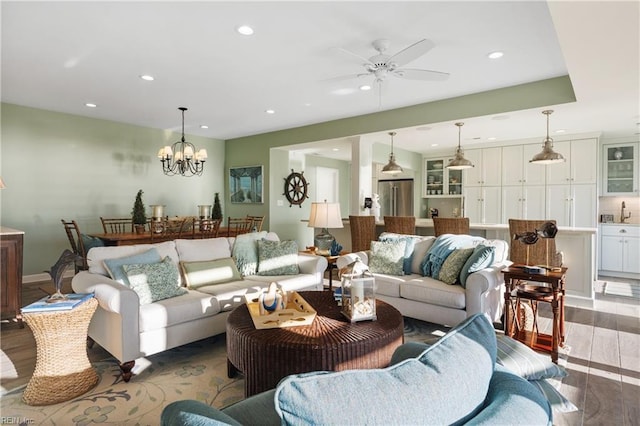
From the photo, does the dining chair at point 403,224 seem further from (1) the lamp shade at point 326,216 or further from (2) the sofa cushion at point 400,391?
(2) the sofa cushion at point 400,391

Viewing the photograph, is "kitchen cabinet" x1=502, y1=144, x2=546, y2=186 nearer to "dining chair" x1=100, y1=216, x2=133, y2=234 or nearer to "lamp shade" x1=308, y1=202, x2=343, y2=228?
"lamp shade" x1=308, y1=202, x2=343, y2=228

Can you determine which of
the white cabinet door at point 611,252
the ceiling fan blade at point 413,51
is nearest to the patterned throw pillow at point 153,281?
the ceiling fan blade at point 413,51

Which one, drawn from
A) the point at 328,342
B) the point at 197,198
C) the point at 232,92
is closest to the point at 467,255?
the point at 328,342

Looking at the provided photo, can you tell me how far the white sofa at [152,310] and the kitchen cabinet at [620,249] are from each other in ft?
20.1

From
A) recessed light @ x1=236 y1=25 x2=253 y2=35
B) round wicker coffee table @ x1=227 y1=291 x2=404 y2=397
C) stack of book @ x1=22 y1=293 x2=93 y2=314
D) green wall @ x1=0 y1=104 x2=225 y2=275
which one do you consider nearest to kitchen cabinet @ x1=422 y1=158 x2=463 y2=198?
green wall @ x1=0 y1=104 x2=225 y2=275

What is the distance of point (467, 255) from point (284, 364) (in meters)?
2.22

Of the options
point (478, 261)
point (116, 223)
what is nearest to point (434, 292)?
point (478, 261)

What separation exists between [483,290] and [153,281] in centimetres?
272

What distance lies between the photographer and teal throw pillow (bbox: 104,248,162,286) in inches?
110

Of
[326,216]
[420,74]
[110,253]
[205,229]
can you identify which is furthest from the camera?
[205,229]

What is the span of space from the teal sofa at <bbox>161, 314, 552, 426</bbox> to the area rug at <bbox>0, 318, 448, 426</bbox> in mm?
1526

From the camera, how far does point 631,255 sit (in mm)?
6211

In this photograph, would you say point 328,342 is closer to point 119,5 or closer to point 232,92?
point 119,5

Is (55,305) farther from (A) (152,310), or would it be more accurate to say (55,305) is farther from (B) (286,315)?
(B) (286,315)
